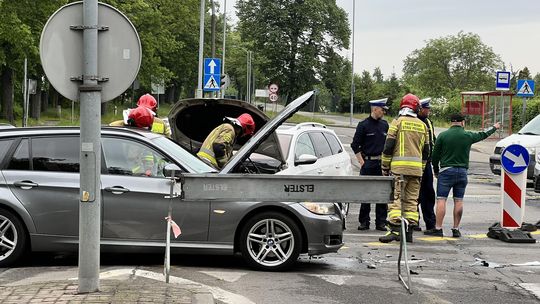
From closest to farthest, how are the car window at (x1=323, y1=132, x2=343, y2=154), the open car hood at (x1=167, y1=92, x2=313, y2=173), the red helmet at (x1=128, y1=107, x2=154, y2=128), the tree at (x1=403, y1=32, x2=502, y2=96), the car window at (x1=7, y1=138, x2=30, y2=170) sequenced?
the car window at (x1=7, y1=138, x2=30, y2=170) → the open car hood at (x1=167, y1=92, x2=313, y2=173) → the red helmet at (x1=128, y1=107, x2=154, y2=128) → the car window at (x1=323, y1=132, x2=343, y2=154) → the tree at (x1=403, y1=32, x2=502, y2=96)

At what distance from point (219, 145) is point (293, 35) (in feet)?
221

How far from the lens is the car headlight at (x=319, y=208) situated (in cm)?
778

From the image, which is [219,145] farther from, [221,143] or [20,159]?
[20,159]

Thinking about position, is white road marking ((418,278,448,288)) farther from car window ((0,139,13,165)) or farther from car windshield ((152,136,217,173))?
car window ((0,139,13,165))

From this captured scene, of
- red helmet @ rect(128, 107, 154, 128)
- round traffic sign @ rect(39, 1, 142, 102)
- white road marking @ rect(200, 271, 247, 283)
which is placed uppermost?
round traffic sign @ rect(39, 1, 142, 102)

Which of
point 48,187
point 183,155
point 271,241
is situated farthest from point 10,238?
point 271,241

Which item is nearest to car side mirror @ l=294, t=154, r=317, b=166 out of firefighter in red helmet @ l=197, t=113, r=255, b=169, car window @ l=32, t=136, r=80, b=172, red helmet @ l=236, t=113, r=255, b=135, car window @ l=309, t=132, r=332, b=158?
car window @ l=309, t=132, r=332, b=158

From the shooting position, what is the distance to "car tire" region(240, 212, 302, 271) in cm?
762

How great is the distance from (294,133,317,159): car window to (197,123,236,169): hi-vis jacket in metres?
1.79

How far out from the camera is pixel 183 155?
8.12 meters

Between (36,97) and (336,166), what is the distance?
37.7 metres

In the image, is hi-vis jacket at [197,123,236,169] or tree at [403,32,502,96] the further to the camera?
tree at [403,32,502,96]

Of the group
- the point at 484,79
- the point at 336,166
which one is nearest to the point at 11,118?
the point at 336,166

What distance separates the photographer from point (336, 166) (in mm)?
12117
